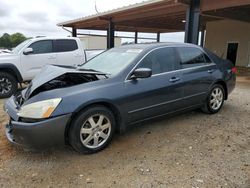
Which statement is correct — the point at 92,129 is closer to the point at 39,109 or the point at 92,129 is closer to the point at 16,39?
the point at 39,109

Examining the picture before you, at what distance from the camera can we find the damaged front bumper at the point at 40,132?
2951mm

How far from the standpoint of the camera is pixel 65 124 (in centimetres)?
310

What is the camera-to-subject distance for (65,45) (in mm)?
8438

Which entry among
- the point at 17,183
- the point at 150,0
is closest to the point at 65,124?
the point at 17,183

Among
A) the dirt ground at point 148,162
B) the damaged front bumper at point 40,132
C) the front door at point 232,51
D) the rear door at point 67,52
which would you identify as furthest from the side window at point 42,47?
the front door at point 232,51

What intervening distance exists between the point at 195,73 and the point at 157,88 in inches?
43.8

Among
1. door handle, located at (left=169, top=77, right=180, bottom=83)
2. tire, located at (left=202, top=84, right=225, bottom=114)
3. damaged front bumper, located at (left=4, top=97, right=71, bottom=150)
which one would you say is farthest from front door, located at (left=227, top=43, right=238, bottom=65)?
damaged front bumper, located at (left=4, top=97, right=71, bottom=150)

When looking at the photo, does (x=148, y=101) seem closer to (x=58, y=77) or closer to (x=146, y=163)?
(x=146, y=163)

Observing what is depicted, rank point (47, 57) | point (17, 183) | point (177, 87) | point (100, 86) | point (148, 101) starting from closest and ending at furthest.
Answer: point (17, 183) → point (100, 86) → point (148, 101) → point (177, 87) → point (47, 57)

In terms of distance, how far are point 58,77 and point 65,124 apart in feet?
2.69

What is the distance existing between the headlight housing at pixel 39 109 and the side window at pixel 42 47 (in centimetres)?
520

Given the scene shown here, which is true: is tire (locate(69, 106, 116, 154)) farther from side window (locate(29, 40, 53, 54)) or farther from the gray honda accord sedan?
side window (locate(29, 40, 53, 54))

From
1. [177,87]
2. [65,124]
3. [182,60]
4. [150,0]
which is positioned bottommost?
[65,124]

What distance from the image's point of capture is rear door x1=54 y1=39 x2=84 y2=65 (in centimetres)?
828
